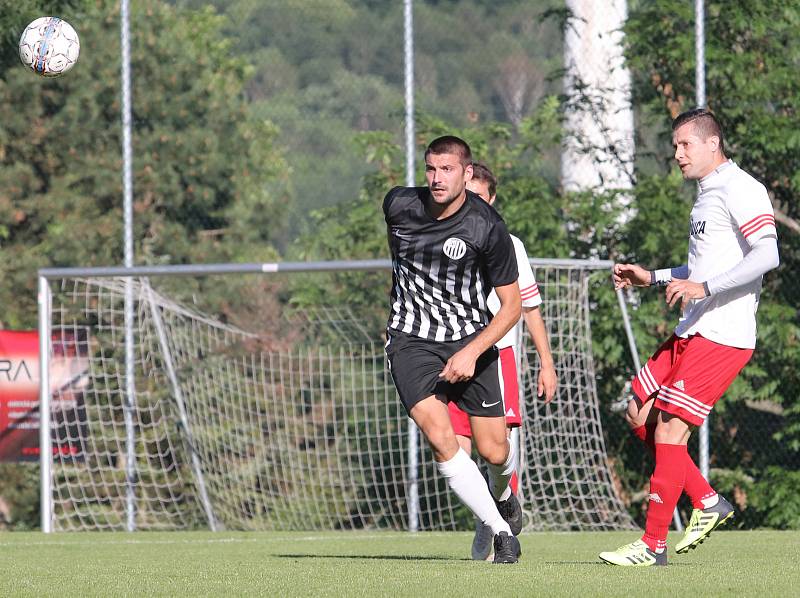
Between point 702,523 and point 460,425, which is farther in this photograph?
point 460,425

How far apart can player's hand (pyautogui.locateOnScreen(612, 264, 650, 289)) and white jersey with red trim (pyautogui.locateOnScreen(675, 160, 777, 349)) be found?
0.22m

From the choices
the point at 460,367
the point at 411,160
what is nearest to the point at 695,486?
the point at 460,367

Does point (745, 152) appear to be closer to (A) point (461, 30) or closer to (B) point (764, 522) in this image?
(B) point (764, 522)

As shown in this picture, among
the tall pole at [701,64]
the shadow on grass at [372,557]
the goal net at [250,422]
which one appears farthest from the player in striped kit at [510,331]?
the tall pole at [701,64]

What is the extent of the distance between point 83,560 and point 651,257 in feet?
18.7

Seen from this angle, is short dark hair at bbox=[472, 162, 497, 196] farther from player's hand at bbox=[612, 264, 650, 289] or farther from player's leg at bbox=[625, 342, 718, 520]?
player's leg at bbox=[625, 342, 718, 520]

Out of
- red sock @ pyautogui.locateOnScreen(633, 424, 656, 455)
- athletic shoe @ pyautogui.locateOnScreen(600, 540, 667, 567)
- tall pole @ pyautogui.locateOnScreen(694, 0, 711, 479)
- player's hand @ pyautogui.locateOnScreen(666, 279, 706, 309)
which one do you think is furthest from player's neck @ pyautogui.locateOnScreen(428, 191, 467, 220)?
tall pole @ pyautogui.locateOnScreen(694, 0, 711, 479)

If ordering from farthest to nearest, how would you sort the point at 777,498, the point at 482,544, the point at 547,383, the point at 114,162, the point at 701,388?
the point at 114,162, the point at 777,498, the point at 547,383, the point at 482,544, the point at 701,388

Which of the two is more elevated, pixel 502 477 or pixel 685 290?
pixel 685 290

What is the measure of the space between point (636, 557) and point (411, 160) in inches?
220

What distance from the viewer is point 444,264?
655 centimetres

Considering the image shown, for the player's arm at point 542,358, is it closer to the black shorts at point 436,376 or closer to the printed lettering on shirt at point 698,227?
the black shorts at point 436,376

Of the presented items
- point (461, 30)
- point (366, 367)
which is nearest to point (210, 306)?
point (366, 367)

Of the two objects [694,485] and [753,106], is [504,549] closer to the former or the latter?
[694,485]
